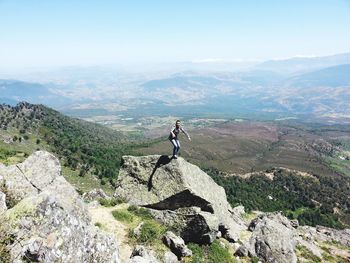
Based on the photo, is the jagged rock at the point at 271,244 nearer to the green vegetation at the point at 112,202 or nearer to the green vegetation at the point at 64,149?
the green vegetation at the point at 112,202

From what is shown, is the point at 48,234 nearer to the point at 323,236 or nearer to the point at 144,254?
the point at 144,254

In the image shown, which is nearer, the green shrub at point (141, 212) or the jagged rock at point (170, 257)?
the jagged rock at point (170, 257)

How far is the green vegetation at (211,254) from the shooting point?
28750mm

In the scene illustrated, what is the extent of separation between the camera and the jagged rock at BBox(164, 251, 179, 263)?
87.5 ft

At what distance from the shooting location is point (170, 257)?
27000 mm

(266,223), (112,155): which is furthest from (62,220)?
(112,155)

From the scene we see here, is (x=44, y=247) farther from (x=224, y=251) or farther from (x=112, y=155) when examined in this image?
(x=112, y=155)

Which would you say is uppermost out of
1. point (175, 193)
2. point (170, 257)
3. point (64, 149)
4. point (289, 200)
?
point (175, 193)

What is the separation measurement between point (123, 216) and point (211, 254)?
7889mm

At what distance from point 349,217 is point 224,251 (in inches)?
6312

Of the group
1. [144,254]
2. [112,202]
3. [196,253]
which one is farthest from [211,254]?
[112,202]

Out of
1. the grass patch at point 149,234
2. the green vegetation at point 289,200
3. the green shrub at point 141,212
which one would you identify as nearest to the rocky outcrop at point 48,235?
the grass patch at point 149,234

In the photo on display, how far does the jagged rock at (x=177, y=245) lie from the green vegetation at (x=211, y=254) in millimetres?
617

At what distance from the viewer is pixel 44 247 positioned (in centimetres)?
1786
